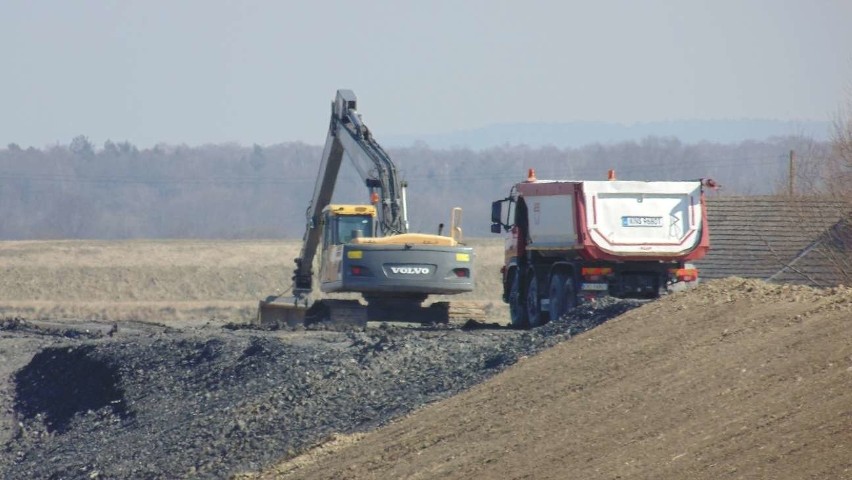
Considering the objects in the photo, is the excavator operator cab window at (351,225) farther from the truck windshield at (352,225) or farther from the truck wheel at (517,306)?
the truck wheel at (517,306)

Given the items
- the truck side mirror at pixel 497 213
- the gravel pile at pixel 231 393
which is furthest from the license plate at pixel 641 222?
the truck side mirror at pixel 497 213

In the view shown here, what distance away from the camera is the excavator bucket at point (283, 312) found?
26.5 m

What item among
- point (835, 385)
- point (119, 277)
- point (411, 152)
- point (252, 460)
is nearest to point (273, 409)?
point (252, 460)

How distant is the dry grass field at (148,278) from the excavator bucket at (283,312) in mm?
21997

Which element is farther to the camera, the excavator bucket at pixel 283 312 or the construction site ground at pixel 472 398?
the excavator bucket at pixel 283 312

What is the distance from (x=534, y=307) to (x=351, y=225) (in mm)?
5206

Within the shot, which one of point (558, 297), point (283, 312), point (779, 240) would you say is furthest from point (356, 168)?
point (779, 240)

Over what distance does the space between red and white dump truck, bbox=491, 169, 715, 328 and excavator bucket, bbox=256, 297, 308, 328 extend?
20.8 ft

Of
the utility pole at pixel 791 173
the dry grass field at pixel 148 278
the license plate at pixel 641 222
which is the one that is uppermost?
the utility pole at pixel 791 173

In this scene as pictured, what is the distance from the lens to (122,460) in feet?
49.1

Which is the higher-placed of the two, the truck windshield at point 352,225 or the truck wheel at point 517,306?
the truck windshield at point 352,225

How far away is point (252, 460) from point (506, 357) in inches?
114

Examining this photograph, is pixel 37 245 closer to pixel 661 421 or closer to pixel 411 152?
pixel 661 421

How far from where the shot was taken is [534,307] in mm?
22766
